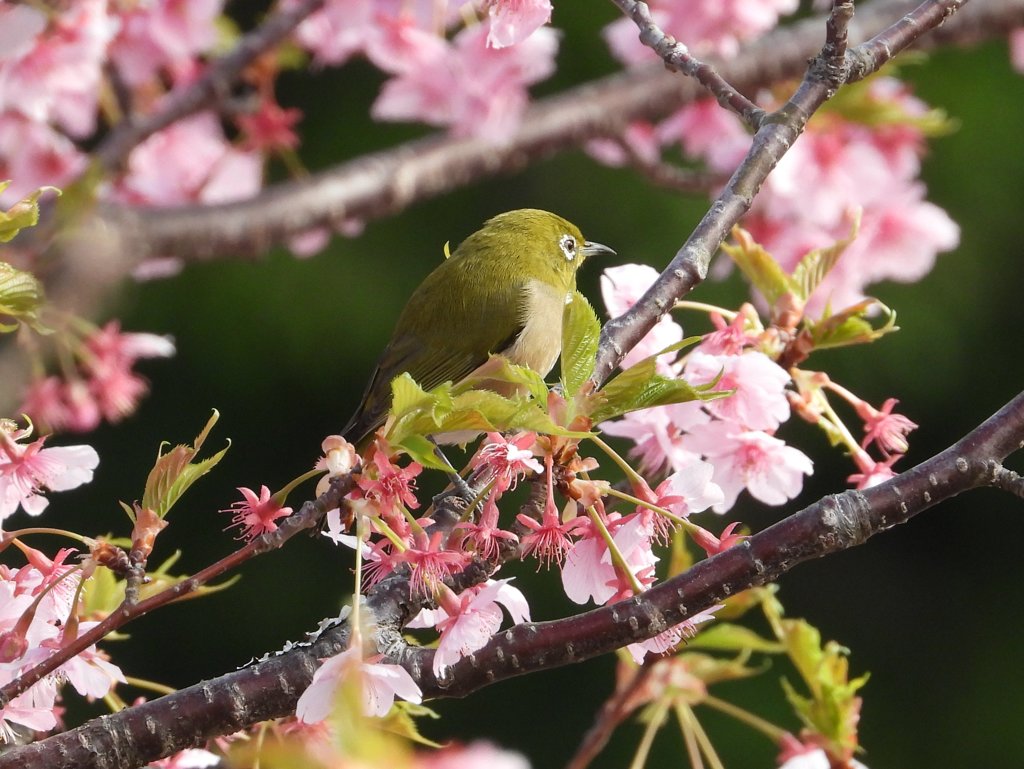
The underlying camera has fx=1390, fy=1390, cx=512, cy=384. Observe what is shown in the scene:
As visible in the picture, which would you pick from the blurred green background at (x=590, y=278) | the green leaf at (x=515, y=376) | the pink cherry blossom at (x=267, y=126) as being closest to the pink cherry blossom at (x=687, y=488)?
the green leaf at (x=515, y=376)

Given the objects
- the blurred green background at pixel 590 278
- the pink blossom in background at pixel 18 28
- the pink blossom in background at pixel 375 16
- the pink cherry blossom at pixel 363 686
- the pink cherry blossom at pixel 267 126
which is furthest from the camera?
the blurred green background at pixel 590 278

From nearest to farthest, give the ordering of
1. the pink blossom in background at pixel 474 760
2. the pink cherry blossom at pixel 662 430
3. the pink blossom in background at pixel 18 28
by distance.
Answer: the pink blossom in background at pixel 474 760 < the pink cherry blossom at pixel 662 430 < the pink blossom in background at pixel 18 28

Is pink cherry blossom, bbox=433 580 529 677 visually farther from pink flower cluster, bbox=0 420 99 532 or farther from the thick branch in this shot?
pink flower cluster, bbox=0 420 99 532

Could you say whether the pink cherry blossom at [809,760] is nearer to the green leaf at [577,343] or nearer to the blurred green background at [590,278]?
the green leaf at [577,343]

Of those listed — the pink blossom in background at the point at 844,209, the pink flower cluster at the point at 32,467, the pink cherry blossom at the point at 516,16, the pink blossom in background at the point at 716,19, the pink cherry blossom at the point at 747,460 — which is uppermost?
the pink blossom in background at the point at 716,19

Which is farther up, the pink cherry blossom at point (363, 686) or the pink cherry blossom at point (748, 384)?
the pink cherry blossom at point (748, 384)

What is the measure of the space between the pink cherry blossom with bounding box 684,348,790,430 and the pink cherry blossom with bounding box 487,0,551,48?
30cm

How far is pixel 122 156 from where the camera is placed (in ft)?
6.63

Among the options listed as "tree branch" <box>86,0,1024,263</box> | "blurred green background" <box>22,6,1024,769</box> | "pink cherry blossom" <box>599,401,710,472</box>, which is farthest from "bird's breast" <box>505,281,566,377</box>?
"blurred green background" <box>22,6,1024,769</box>

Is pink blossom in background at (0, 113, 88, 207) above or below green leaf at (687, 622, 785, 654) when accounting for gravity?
above

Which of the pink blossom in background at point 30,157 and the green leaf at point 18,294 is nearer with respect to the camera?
the green leaf at point 18,294

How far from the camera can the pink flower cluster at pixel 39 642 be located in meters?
0.85

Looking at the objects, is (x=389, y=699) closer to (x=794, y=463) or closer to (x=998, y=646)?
(x=794, y=463)

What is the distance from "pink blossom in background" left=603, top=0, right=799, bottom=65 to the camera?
2279mm
